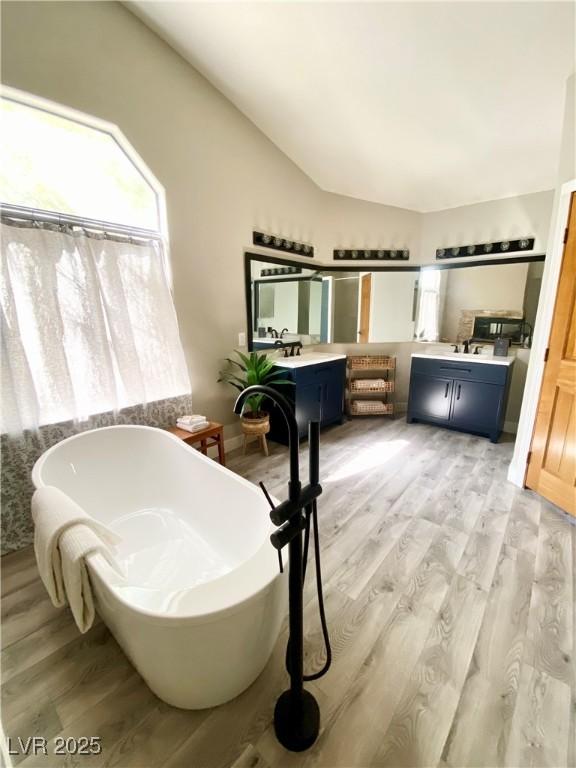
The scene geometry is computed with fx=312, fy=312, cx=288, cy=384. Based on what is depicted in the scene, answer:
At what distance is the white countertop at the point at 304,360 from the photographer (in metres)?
3.05

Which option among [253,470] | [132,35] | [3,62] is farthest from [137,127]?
[253,470]

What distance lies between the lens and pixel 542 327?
219 cm

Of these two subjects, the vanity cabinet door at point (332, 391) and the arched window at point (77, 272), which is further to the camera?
the vanity cabinet door at point (332, 391)

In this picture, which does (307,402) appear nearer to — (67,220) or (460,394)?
(460,394)

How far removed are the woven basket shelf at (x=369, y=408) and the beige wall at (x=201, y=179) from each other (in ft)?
5.30

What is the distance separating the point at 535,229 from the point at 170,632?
4.19 meters

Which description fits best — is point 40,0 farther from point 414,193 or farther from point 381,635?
point 381,635

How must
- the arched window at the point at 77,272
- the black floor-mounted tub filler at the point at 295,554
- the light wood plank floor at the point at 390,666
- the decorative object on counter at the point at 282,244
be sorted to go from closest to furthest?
the black floor-mounted tub filler at the point at 295,554 → the light wood plank floor at the point at 390,666 → the arched window at the point at 77,272 → the decorative object on counter at the point at 282,244

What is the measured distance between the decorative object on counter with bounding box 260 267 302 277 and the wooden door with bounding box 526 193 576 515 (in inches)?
90.9

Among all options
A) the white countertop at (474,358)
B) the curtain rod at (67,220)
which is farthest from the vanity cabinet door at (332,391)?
the curtain rod at (67,220)

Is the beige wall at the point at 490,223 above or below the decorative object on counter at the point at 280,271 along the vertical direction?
above

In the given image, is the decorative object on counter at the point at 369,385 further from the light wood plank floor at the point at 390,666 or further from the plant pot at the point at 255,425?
the light wood plank floor at the point at 390,666

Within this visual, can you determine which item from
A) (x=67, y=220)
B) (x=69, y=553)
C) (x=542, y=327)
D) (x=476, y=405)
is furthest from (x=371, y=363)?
(x=69, y=553)

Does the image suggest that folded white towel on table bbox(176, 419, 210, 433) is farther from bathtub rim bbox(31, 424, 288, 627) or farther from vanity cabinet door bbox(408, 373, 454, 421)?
vanity cabinet door bbox(408, 373, 454, 421)
